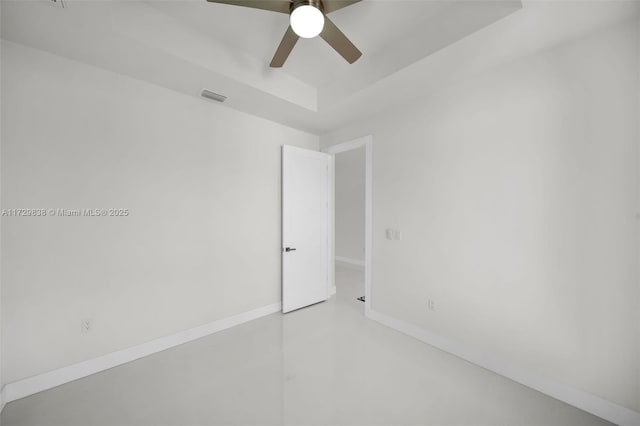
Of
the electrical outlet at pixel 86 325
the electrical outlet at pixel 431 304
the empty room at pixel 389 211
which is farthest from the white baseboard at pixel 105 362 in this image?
the electrical outlet at pixel 431 304

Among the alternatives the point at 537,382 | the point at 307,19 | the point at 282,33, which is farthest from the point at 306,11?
the point at 537,382

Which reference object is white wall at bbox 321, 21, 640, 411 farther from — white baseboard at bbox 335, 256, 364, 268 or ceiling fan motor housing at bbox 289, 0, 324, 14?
white baseboard at bbox 335, 256, 364, 268

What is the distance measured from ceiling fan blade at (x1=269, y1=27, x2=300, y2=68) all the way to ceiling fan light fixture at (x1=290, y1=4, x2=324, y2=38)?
18 centimetres

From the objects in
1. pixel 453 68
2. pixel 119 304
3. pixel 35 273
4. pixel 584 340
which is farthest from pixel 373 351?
pixel 35 273

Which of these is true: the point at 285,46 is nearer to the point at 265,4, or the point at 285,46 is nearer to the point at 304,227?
the point at 265,4

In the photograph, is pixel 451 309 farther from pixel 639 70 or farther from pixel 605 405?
pixel 639 70

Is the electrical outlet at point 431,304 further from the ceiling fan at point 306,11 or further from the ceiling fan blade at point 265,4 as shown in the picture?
the ceiling fan blade at point 265,4

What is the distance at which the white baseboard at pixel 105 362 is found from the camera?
1.72 metres

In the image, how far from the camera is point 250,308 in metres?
3.03

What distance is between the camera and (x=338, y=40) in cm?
167

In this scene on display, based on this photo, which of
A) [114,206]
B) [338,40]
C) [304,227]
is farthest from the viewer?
[304,227]

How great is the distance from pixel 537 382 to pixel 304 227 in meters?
2.70

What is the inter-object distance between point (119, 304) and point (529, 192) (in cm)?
355

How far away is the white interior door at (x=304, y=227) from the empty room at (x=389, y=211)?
2.09 feet
